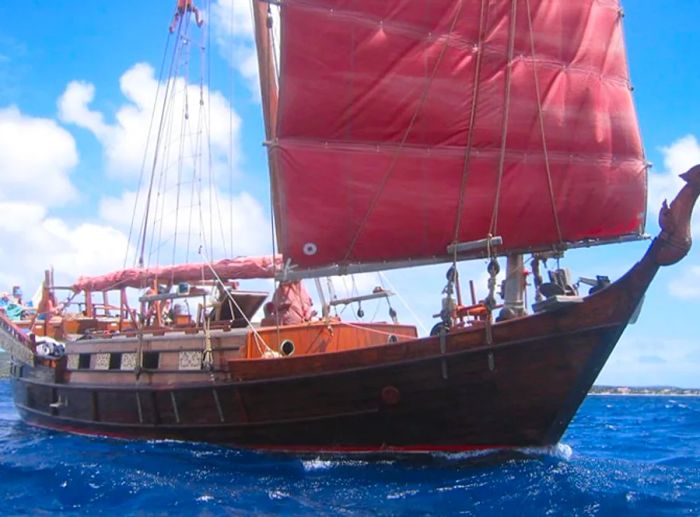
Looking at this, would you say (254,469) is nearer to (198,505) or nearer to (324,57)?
(198,505)

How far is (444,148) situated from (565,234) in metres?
3.13

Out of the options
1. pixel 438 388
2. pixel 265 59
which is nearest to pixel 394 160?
pixel 265 59

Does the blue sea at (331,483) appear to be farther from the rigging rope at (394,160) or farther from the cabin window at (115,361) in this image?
the rigging rope at (394,160)

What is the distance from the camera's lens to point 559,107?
14805 mm

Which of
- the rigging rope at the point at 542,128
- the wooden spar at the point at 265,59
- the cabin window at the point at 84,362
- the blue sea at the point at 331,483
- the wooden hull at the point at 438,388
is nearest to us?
the blue sea at the point at 331,483

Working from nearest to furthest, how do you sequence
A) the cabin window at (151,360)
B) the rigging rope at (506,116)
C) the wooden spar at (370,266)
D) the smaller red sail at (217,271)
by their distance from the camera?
the rigging rope at (506,116) < the wooden spar at (370,266) < the cabin window at (151,360) < the smaller red sail at (217,271)

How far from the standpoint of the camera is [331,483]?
1070 centimetres

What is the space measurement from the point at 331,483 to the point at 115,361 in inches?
318

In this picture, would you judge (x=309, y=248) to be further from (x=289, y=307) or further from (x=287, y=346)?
(x=289, y=307)

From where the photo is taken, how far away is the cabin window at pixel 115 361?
54.4 ft

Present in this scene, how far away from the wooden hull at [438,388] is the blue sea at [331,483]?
1.36 feet

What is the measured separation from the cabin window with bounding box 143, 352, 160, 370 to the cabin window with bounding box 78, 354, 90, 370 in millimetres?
2856

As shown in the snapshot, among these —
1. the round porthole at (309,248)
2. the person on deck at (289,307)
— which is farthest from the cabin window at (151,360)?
the round porthole at (309,248)

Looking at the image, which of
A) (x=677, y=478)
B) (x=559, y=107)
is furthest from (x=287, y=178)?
(x=677, y=478)
